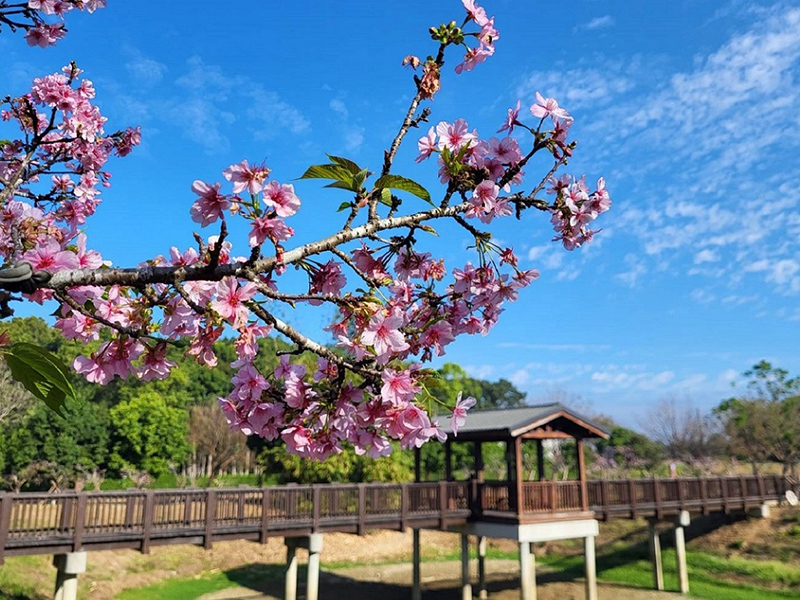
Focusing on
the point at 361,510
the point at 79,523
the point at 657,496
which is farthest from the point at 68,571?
the point at 657,496

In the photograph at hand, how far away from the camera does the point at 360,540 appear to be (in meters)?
23.8

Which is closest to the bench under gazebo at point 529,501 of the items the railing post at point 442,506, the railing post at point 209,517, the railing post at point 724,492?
the railing post at point 442,506

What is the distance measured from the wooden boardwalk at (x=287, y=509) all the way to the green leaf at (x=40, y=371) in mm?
10982

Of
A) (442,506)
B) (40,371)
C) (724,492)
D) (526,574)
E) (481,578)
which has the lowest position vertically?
(481,578)

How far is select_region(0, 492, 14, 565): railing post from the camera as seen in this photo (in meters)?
10.4

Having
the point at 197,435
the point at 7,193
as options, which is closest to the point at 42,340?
the point at 197,435

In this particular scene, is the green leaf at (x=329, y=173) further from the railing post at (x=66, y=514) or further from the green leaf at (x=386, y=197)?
the railing post at (x=66, y=514)

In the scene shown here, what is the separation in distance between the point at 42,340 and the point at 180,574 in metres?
38.6

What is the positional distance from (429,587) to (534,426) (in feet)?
22.8

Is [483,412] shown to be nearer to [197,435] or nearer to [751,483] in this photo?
[751,483]

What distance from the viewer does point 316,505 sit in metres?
13.7

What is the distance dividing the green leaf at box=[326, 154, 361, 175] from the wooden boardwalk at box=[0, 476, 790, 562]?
1150 centimetres

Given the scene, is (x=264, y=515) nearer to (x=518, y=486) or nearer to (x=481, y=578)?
(x=518, y=486)

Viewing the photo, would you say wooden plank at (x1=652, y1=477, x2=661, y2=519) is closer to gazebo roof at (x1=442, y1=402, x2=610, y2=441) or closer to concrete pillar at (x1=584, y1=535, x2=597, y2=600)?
gazebo roof at (x1=442, y1=402, x2=610, y2=441)
